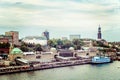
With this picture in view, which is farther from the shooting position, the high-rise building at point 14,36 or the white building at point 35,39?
the white building at point 35,39

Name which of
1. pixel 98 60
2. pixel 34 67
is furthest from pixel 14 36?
pixel 34 67

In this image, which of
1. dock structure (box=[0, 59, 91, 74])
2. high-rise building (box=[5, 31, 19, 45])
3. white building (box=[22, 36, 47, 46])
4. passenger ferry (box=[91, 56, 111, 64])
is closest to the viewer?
dock structure (box=[0, 59, 91, 74])

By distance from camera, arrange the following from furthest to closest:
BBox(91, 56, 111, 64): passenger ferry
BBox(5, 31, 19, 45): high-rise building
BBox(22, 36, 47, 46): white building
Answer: BBox(22, 36, 47, 46): white building < BBox(5, 31, 19, 45): high-rise building < BBox(91, 56, 111, 64): passenger ferry

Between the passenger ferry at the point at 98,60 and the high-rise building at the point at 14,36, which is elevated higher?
the high-rise building at the point at 14,36

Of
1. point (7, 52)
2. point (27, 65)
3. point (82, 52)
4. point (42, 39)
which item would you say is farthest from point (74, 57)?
point (42, 39)

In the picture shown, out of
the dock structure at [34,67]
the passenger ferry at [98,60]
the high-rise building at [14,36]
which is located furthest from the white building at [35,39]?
the dock structure at [34,67]

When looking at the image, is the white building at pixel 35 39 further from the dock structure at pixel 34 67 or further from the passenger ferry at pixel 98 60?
the dock structure at pixel 34 67

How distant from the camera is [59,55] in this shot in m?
42.7

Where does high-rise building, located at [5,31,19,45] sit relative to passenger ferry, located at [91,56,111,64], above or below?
above

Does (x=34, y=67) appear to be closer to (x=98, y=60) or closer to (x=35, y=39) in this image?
(x=98, y=60)

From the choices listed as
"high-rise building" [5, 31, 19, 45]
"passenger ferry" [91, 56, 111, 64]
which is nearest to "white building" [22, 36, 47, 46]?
"high-rise building" [5, 31, 19, 45]

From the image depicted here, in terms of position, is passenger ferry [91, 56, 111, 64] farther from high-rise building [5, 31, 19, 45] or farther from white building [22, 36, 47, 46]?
white building [22, 36, 47, 46]

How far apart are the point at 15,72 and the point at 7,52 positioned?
11.6 metres

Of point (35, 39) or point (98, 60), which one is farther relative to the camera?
point (35, 39)
